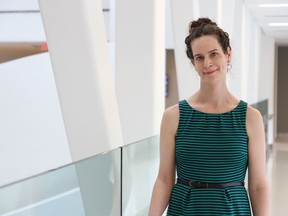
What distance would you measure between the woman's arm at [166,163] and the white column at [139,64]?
414 centimetres

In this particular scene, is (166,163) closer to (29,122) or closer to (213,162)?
(213,162)

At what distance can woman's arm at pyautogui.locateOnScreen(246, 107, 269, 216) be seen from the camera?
91.7 inches

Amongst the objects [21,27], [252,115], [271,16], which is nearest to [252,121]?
[252,115]

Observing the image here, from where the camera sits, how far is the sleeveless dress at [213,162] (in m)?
2.29

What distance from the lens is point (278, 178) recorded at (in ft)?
45.1

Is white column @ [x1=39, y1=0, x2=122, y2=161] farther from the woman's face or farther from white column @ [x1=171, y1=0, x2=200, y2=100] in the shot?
white column @ [x1=171, y1=0, x2=200, y2=100]

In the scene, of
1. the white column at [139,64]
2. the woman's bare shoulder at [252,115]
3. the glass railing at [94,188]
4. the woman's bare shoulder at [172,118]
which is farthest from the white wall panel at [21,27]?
the woman's bare shoulder at [252,115]

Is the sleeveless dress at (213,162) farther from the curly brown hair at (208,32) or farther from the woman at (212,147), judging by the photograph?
the curly brown hair at (208,32)

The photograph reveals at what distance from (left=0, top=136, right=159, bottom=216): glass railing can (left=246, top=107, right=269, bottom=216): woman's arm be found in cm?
97

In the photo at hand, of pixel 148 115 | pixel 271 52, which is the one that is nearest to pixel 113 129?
pixel 148 115

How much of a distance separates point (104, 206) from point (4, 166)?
24.4ft

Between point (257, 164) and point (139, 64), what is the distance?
14.3 ft

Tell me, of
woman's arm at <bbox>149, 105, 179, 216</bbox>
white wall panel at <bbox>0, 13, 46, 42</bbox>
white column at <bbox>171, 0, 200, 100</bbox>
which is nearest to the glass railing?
woman's arm at <bbox>149, 105, 179, 216</bbox>

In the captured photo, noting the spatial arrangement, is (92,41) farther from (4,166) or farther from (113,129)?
(4,166)
